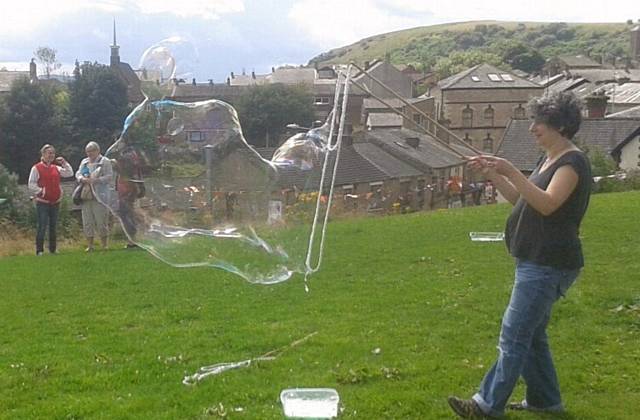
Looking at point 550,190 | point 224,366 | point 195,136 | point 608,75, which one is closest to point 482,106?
point 608,75

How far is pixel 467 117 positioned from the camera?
77.4 metres

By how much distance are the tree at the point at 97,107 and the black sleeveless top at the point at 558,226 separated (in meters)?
56.2

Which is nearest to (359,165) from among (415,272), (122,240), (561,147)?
(122,240)

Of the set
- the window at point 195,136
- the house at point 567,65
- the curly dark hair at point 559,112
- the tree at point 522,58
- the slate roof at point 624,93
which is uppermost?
the tree at point 522,58

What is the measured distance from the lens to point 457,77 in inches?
3142

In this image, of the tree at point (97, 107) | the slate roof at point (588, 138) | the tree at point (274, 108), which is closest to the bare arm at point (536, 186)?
the slate roof at point (588, 138)

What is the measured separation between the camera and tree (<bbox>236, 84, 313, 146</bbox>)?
5406cm

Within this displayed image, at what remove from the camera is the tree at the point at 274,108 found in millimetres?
54062

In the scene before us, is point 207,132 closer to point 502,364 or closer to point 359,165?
point 502,364

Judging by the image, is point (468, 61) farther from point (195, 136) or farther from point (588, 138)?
point (195, 136)

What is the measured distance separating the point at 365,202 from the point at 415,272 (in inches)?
661

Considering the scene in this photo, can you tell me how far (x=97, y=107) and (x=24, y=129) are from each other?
5.36 m

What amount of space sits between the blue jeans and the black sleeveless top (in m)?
0.08

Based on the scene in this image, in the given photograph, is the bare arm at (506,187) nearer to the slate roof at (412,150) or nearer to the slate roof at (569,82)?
the slate roof at (412,150)
